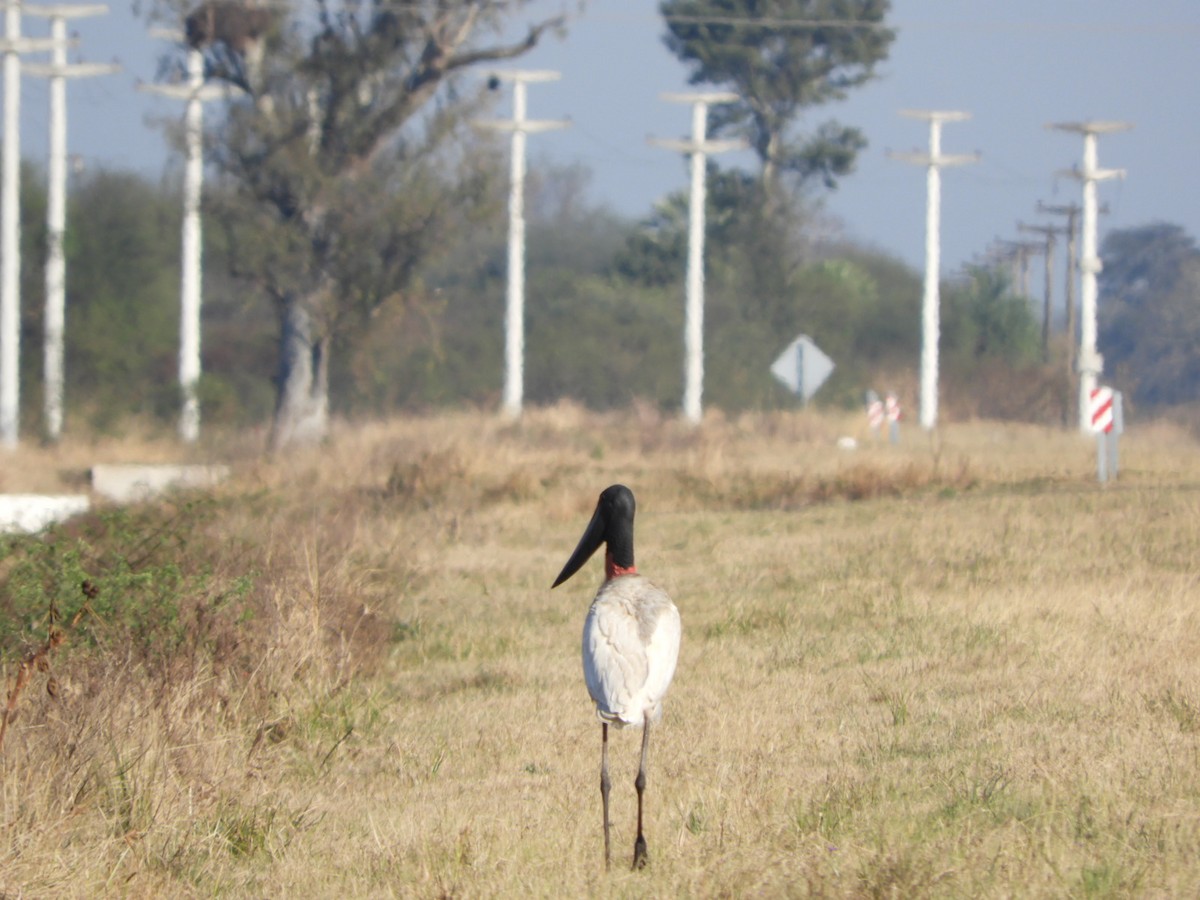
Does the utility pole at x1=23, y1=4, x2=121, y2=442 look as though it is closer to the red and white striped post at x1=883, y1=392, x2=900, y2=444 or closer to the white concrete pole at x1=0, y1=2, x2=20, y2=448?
the white concrete pole at x1=0, y1=2, x2=20, y2=448

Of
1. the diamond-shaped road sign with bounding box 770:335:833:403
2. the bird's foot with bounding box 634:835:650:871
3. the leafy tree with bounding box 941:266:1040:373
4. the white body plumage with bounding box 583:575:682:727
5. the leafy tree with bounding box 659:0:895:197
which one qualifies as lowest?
the bird's foot with bounding box 634:835:650:871

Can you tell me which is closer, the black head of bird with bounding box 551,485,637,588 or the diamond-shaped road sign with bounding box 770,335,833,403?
the black head of bird with bounding box 551,485,637,588

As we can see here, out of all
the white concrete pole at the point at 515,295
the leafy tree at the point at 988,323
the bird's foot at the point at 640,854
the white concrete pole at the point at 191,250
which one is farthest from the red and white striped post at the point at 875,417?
the bird's foot at the point at 640,854

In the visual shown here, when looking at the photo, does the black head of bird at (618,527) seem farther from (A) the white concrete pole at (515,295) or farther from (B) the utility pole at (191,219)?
(A) the white concrete pole at (515,295)

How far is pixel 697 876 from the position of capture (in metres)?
5.67

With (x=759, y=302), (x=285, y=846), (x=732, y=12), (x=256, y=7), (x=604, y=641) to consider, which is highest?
(x=732, y=12)

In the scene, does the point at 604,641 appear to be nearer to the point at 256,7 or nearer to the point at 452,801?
the point at 452,801

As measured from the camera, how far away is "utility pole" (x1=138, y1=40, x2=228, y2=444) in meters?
30.9

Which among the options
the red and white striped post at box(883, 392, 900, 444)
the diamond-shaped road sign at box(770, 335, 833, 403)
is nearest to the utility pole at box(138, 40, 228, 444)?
the diamond-shaped road sign at box(770, 335, 833, 403)

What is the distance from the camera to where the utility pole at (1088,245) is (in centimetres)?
3931

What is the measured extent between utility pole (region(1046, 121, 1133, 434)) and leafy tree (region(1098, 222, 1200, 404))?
12.6 metres

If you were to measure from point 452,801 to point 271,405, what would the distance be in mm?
40475

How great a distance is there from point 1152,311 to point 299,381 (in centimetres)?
5291

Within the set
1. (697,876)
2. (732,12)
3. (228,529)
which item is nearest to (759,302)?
(732,12)
